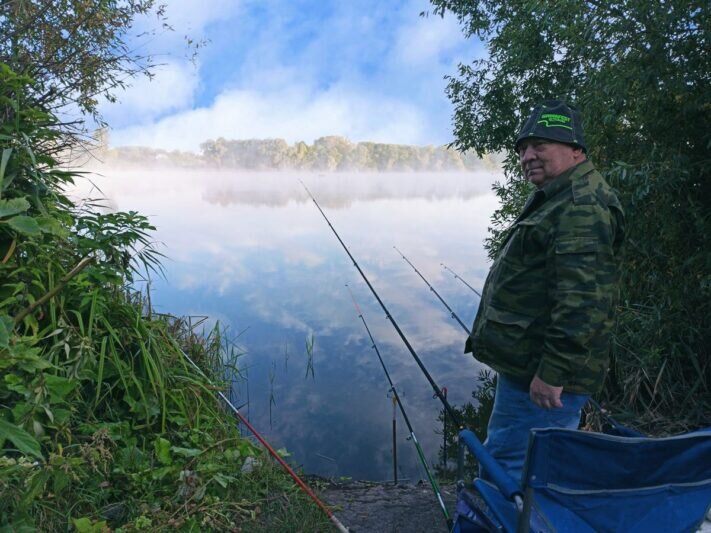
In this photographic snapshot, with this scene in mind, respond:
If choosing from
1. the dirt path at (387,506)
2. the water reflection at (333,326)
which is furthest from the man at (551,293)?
the water reflection at (333,326)

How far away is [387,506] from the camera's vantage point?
2.96 m

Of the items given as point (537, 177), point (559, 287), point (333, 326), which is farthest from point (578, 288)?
point (333, 326)

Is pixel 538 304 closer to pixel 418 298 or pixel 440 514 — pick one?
pixel 440 514

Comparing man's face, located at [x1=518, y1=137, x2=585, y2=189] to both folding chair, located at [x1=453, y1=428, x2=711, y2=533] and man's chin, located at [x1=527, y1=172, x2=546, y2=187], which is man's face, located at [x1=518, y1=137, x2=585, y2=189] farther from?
folding chair, located at [x1=453, y1=428, x2=711, y2=533]

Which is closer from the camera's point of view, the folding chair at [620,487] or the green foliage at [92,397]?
the folding chair at [620,487]

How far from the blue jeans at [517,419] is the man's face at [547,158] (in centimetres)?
89

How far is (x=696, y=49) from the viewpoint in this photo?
338cm

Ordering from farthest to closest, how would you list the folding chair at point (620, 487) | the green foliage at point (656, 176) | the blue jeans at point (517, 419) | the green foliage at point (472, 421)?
the green foliage at point (472, 421) < the green foliage at point (656, 176) < the blue jeans at point (517, 419) < the folding chair at point (620, 487)

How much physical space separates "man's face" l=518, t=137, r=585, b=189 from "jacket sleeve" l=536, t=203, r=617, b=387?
25 centimetres

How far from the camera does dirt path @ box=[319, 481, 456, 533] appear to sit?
2713 mm

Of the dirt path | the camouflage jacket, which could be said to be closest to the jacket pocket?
the camouflage jacket

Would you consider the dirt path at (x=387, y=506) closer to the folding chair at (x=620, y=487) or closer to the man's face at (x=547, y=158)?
the folding chair at (x=620, y=487)

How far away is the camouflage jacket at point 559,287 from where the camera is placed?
1.74 meters

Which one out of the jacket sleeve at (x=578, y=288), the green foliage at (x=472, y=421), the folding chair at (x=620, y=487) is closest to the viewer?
the folding chair at (x=620, y=487)
